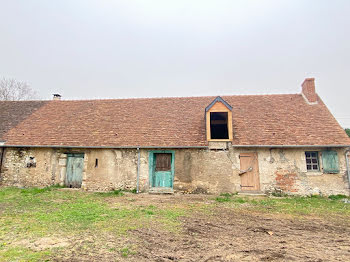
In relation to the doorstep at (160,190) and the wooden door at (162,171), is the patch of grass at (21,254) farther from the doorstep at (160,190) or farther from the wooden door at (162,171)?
the wooden door at (162,171)

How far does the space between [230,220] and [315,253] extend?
8.06ft

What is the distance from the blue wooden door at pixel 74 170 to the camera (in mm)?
11164

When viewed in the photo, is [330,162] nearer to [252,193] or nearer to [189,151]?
[252,193]

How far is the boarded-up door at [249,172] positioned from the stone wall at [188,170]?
229mm

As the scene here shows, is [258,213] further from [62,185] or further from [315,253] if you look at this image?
[62,185]

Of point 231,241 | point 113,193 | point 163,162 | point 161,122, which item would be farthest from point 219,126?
point 231,241

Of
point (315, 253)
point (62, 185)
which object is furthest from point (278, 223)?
point (62, 185)

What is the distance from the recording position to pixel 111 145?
35.2 feet

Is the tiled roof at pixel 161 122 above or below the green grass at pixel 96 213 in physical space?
above

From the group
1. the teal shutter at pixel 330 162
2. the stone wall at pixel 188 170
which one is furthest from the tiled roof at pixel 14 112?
the teal shutter at pixel 330 162

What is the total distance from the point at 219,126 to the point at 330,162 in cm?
602

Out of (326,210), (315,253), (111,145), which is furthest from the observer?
(111,145)

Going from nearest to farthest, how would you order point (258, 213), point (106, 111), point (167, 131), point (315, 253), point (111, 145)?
point (315, 253), point (258, 213), point (111, 145), point (167, 131), point (106, 111)

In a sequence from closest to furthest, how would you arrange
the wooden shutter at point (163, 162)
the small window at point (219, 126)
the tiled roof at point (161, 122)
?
the tiled roof at point (161, 122), the wooden shutter at point (163, 162), the small window at point (219, 126)
